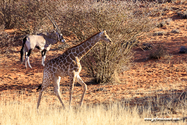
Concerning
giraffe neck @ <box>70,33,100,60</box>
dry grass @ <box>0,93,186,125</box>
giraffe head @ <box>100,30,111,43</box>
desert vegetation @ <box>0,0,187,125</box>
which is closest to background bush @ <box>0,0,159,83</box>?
desert vegetation @ <box>0,0,187,125</box>

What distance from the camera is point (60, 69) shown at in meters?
7.13

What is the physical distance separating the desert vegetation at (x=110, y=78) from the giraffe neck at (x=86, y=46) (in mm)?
1552

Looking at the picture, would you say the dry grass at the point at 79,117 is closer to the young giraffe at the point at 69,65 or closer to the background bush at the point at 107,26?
the young giraffe at the point at 69,65

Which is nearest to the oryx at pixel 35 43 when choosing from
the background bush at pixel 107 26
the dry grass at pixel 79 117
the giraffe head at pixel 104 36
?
the background bush at pixel 107 26

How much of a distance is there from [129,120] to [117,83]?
15.2ft

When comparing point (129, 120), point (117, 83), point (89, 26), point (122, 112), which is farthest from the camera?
point (117, 83)

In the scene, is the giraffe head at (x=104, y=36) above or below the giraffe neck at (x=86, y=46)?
above

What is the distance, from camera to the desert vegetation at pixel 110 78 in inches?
241

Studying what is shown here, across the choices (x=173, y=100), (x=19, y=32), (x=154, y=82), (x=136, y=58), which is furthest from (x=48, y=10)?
(x=173, y=100)

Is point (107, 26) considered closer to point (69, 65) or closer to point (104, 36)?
point (104, 36)

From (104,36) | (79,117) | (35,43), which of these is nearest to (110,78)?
(104,36)

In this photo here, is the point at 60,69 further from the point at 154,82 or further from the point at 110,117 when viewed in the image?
the point at 154,82

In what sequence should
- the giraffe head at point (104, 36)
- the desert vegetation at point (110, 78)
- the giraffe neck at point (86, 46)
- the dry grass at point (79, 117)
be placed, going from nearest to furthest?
1. the dry grass at point (79, 117)
2. the desert vegetation at point (110, 78)
3. the giraffe head at point (104, 36)
4. the giraffe neck at point (86, 46)

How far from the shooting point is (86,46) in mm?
7055
